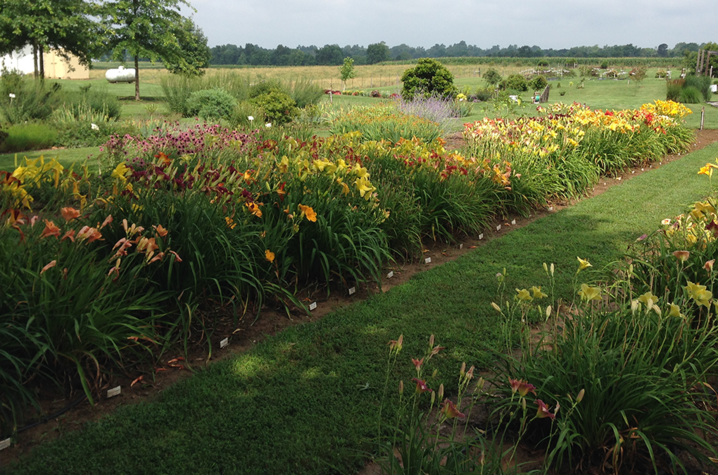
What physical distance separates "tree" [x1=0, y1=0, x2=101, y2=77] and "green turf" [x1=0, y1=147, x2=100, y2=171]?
14.9 meters

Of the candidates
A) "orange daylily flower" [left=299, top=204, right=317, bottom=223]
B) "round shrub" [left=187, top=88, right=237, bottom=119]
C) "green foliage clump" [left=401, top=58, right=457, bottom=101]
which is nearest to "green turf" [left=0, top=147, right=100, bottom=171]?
"round shrub" [left=187, top=88, right=237, bottom=119]

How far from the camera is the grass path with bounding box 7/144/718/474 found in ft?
7.72

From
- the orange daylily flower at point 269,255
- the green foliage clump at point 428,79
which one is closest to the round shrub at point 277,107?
the green foliage clump at point 428,79

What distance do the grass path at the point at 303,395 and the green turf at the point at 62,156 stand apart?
267 inches

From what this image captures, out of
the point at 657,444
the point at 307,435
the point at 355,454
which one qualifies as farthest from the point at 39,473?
the point at 657,444

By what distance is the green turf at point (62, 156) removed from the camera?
9234 mm

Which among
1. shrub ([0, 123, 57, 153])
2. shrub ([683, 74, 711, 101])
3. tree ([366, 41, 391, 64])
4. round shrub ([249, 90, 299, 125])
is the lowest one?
shrub ([0, 123, 57, 153])

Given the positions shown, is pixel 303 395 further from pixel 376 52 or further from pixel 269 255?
pixel 376 52

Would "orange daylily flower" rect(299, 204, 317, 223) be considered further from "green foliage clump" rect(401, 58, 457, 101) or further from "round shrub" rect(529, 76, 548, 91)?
"round shrub" rect(529, 76, 548, 91)

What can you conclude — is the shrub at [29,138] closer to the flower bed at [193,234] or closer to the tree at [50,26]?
the flower bed at [193,234]

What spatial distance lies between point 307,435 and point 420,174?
363cm

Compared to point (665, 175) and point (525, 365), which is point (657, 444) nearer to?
point (525, 365)

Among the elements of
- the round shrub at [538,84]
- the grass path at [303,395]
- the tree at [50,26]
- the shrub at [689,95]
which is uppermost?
the tree at [50,26]

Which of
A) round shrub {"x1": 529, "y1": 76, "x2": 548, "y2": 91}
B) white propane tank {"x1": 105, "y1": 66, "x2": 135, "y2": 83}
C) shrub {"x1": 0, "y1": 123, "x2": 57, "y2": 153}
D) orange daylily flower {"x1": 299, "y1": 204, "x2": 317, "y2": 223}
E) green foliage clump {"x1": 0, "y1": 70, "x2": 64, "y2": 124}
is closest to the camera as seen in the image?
orange daylily flower {"x1": 299, "y1": 204, "x2": 317, "y2": 223}
